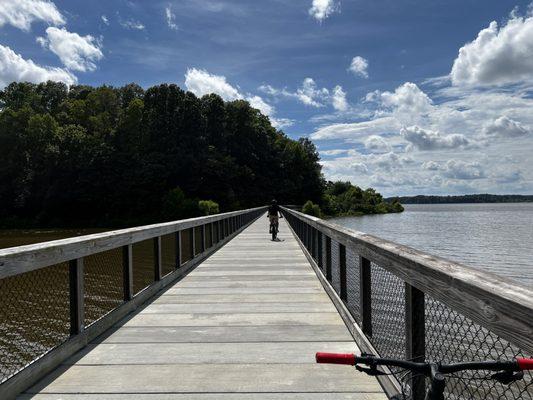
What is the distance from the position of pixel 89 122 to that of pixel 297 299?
94.5 metres

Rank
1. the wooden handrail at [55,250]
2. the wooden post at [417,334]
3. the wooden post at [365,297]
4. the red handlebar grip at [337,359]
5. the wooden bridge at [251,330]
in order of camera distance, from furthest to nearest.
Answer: the wooden post at [365,297]
the wooden handrail at [55,250]
the wooden post at [417,334]
the wooden bridge at [251,330]
the red handlebar grip at [337,359]

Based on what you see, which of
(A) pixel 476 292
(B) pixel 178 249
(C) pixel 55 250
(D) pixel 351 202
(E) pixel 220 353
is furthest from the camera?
(D) pixel 351 202

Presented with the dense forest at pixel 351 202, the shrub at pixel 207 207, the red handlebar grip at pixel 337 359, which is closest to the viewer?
the red handlebar grip at pixel 337 359

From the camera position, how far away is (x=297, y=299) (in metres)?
6.05

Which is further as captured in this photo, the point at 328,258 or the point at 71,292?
the point at 328,258

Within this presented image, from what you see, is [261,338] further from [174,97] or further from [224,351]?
[174,97]

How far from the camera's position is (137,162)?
255 feet

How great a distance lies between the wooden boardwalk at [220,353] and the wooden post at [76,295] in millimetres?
227

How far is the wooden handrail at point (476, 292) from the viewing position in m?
1.57

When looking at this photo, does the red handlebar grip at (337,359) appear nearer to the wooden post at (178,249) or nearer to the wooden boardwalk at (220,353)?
the wooden boardwalk at (220,353)

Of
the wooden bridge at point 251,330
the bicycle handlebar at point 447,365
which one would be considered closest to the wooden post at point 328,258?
the wooden bridge at point 251,330

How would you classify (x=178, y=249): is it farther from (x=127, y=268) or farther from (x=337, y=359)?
(x=337, y=359)

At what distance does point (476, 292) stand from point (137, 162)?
3114 inches

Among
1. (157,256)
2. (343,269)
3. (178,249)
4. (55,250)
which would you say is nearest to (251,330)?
(343,269)
